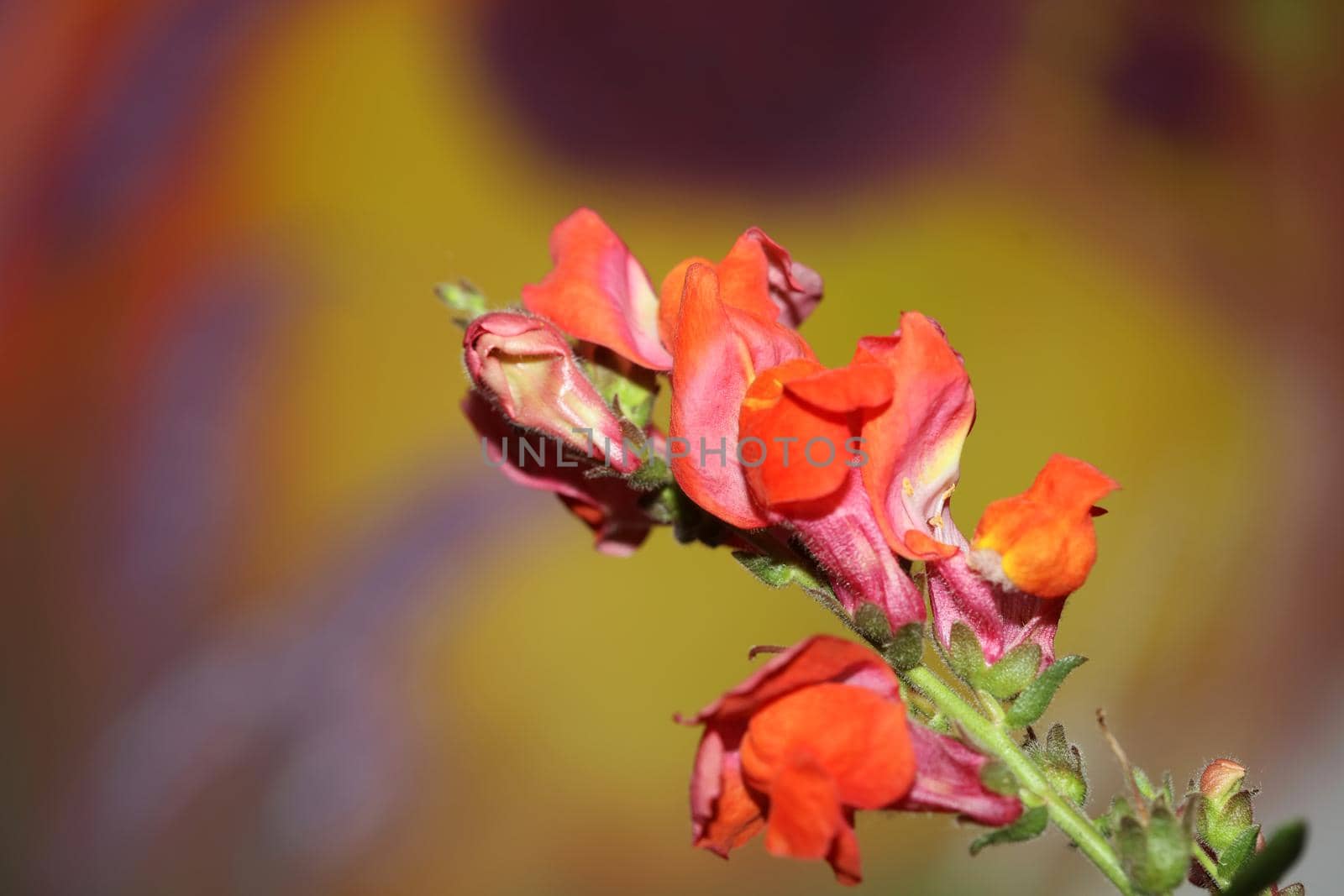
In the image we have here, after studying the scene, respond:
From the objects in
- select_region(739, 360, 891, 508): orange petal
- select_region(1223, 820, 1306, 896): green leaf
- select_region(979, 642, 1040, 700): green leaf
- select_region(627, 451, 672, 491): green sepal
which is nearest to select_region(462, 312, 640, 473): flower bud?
select_region(627, 451, 672, 491): green sepal

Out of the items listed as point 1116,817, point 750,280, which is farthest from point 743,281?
point 1116,817

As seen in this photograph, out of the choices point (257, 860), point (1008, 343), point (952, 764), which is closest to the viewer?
point (952, 764)

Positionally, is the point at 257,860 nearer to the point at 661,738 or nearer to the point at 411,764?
the point at 411,764

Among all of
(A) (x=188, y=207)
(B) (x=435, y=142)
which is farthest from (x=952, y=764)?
(A) (x=188, y=207)

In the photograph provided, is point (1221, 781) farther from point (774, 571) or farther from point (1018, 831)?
point (774, 571)

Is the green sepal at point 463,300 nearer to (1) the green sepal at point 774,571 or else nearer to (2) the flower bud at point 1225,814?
(1) the green sepal at point 774,571

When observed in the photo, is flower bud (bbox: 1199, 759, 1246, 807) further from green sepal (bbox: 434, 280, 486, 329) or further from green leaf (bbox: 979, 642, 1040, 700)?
green sepal (bbox: 434, 280, 486, 329)
